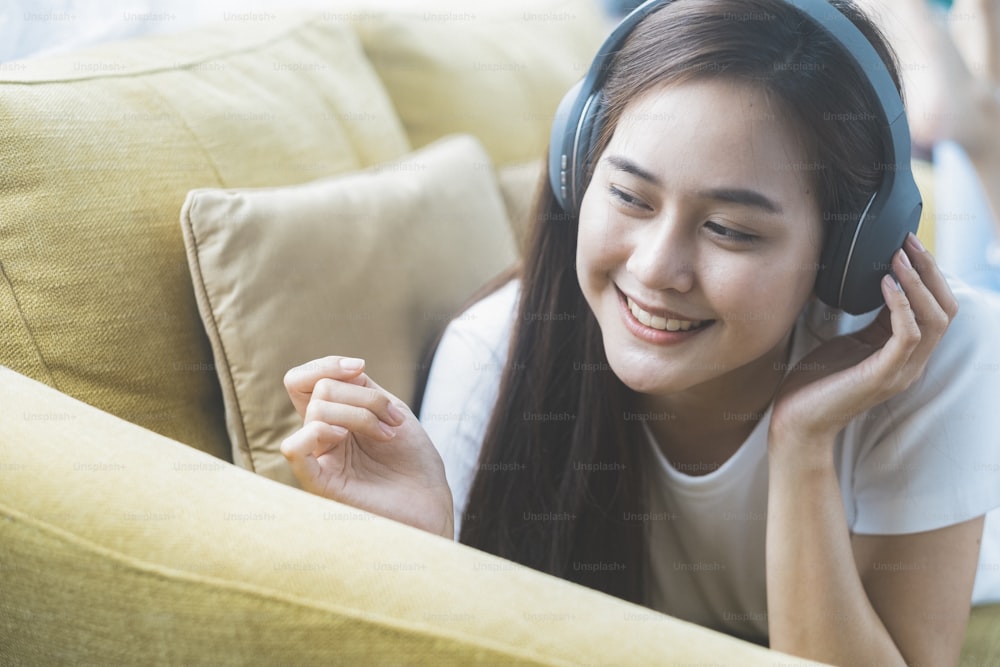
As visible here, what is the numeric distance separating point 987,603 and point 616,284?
0.60 metres

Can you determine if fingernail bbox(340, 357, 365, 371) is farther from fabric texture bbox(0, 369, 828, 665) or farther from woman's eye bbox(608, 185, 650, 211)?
woman's eye bbox(608, 185, 650, 211)

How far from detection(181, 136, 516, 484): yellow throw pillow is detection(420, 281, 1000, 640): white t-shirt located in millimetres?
64

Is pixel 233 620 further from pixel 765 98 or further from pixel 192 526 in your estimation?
pixel 765 98

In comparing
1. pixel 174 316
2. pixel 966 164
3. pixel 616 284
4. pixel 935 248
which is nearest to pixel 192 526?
pixel 174 316

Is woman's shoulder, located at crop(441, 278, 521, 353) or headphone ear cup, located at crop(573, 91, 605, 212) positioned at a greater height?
headphone ear cup, located at crop(573, 91, 605, 212)

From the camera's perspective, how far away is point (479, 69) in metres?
1.62

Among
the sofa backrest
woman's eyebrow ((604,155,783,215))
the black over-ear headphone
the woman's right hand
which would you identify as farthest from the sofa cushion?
woman's eyebrow ((604,155,783,215))

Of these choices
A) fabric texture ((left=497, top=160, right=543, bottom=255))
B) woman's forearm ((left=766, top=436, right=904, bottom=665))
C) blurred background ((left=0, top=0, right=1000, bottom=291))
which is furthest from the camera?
fabric texture ((left=497, top=160, right=543, bottom=255))

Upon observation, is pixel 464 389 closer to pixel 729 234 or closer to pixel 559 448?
pixel 559 448

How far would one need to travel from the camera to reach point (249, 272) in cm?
98

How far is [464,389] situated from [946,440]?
19.9 inches

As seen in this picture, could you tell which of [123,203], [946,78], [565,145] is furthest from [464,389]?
[946,78]

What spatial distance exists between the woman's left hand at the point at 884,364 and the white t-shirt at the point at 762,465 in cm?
9

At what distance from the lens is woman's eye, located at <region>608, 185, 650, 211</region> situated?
0.86m
